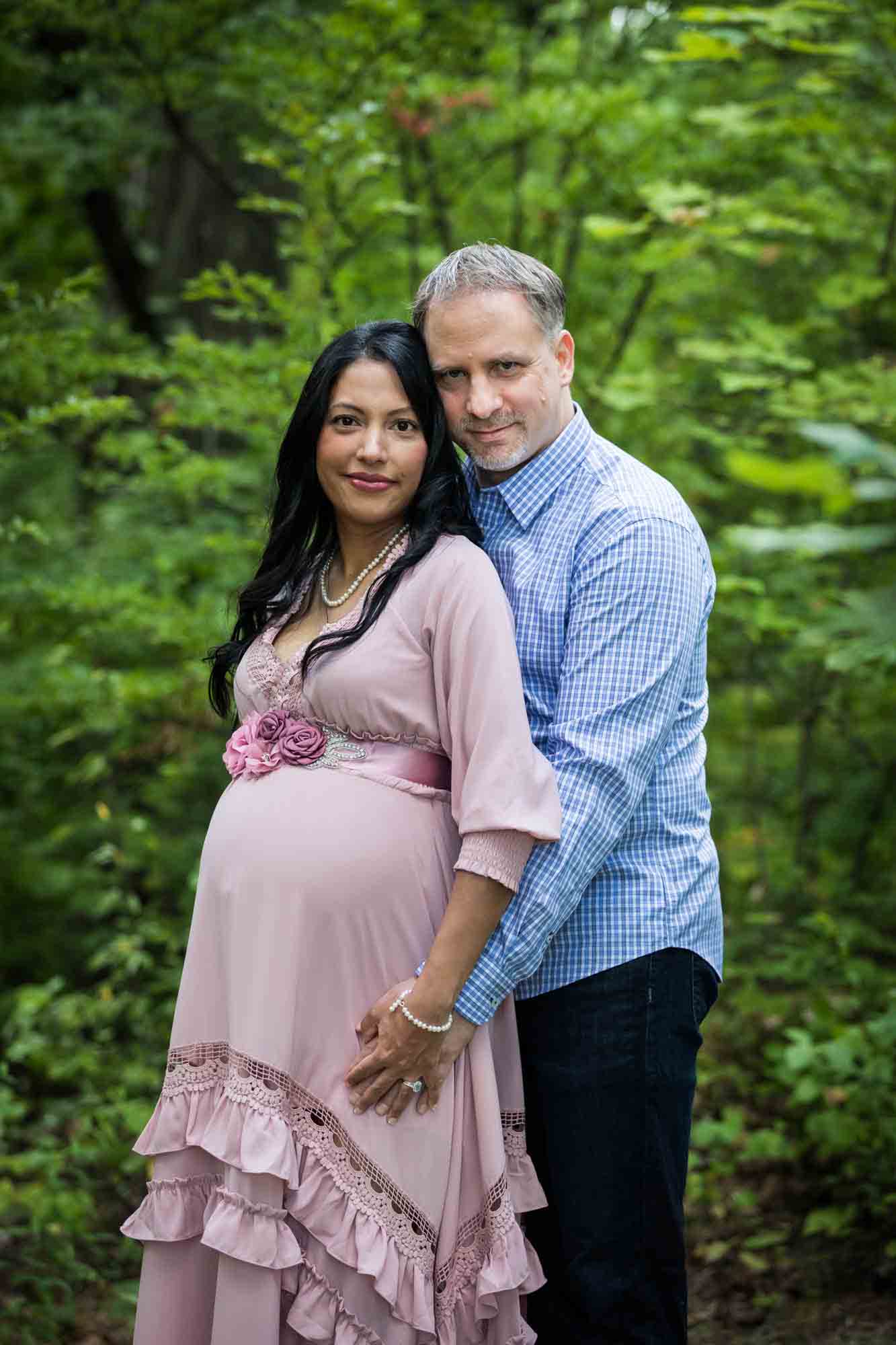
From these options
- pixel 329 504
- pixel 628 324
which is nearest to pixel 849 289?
pixel 628 324

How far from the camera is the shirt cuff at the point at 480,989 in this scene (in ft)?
6.58

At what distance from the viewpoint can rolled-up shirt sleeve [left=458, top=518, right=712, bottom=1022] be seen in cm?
202

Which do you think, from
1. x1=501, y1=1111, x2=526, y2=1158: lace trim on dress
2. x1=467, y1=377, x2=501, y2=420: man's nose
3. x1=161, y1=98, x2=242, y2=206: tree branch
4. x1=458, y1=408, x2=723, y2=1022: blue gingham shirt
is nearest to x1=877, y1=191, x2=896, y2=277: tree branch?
x1=161, y1=98, x2=242, y2=206: tree branch

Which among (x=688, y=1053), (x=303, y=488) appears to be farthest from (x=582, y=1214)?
(x=303, y=488)

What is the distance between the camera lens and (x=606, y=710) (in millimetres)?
2047

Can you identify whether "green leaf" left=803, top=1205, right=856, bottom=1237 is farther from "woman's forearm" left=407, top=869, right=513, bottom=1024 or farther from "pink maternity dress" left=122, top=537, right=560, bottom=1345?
"woman's forearm" left=407, top=869, right=513, bottom=1024

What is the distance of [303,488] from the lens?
231cm

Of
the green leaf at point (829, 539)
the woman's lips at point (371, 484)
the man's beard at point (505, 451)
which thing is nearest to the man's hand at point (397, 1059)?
the woman's lips at point (371, 484)

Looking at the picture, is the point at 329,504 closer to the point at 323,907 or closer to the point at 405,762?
the point at 405,762

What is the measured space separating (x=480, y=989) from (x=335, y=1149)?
0.35m

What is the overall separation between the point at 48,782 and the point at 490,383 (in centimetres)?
419

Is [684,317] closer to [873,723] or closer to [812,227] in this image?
[812,227]

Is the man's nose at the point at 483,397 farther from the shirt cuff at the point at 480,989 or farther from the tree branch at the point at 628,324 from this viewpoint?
the tree branch at the point at 628,324

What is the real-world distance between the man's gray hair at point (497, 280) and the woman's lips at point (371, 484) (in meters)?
0.34
